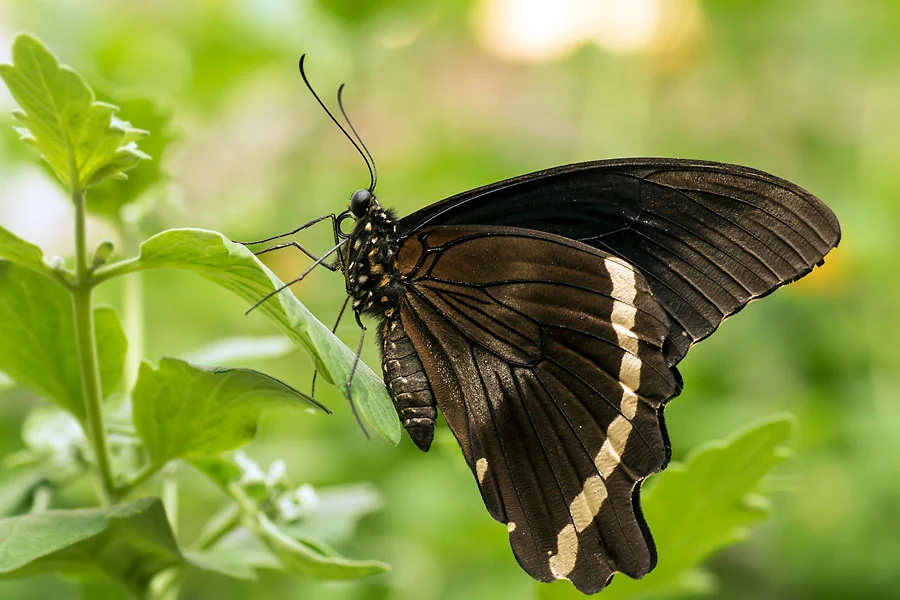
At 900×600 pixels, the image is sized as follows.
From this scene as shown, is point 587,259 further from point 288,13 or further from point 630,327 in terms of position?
point 288,13

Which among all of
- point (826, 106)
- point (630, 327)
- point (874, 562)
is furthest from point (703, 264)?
point (826, 106)

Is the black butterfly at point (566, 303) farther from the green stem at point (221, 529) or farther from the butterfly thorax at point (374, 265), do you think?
the green stem at point (221, 529)

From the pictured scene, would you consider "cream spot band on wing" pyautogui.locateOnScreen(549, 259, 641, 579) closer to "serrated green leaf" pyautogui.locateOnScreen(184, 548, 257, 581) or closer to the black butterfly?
the black butterfly

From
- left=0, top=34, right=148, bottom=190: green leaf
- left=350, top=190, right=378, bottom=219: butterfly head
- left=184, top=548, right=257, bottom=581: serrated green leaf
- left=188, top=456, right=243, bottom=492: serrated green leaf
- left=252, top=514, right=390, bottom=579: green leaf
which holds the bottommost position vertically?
left=252, top=514, right=390, bottom=579: green leaf

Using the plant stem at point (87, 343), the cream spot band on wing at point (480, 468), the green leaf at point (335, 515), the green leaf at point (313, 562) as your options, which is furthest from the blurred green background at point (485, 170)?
the plant stem at point (87, 343)

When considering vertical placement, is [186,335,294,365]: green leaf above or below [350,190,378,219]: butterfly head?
below

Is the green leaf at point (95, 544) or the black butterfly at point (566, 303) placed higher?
the black butterfly at point (566, 303)

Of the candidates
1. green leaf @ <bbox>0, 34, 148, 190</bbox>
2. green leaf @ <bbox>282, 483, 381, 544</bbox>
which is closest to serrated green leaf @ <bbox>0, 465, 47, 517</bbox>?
green leaf @ <bbox>282, 483, 381, 544</bbox>
